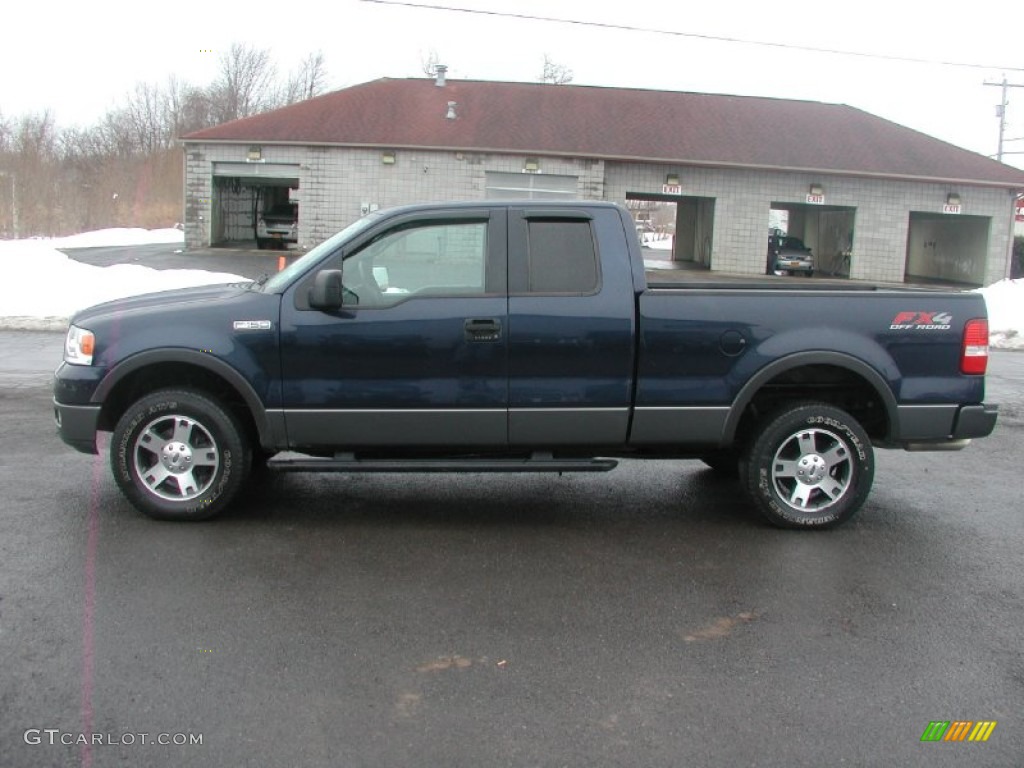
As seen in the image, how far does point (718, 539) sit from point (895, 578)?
104 centimetres

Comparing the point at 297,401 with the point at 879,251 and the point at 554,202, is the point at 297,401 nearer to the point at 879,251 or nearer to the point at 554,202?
the point at 554,202

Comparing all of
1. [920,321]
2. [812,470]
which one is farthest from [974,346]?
[812,470]

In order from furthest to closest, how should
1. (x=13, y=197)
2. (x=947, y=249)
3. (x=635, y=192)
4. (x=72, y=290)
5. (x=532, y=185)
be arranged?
(x=13, y=197), (x=947, y=249), (x=635, y=192), (x=532, y=185), (x=72, y=290)

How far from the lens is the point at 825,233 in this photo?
42.4 meters

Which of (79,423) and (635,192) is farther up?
(635,192)

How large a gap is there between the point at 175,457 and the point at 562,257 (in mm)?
2653

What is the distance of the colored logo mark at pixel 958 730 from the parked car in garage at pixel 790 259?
3562 cm

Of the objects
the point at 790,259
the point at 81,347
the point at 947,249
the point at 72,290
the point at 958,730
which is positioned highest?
the point at 947,249

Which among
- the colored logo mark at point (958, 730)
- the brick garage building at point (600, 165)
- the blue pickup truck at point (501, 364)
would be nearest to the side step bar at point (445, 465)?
the blue pickup truck at point (501, 364)

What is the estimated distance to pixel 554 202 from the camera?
19.6 feet

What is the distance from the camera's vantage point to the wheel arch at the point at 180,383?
573cm

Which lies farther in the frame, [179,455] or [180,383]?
[180,383]

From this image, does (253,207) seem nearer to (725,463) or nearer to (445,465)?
(725,463)

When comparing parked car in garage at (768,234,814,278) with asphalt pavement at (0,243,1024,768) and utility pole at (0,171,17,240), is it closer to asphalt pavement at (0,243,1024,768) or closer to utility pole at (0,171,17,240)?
asphalt pavement at (0,243,1024,768)
